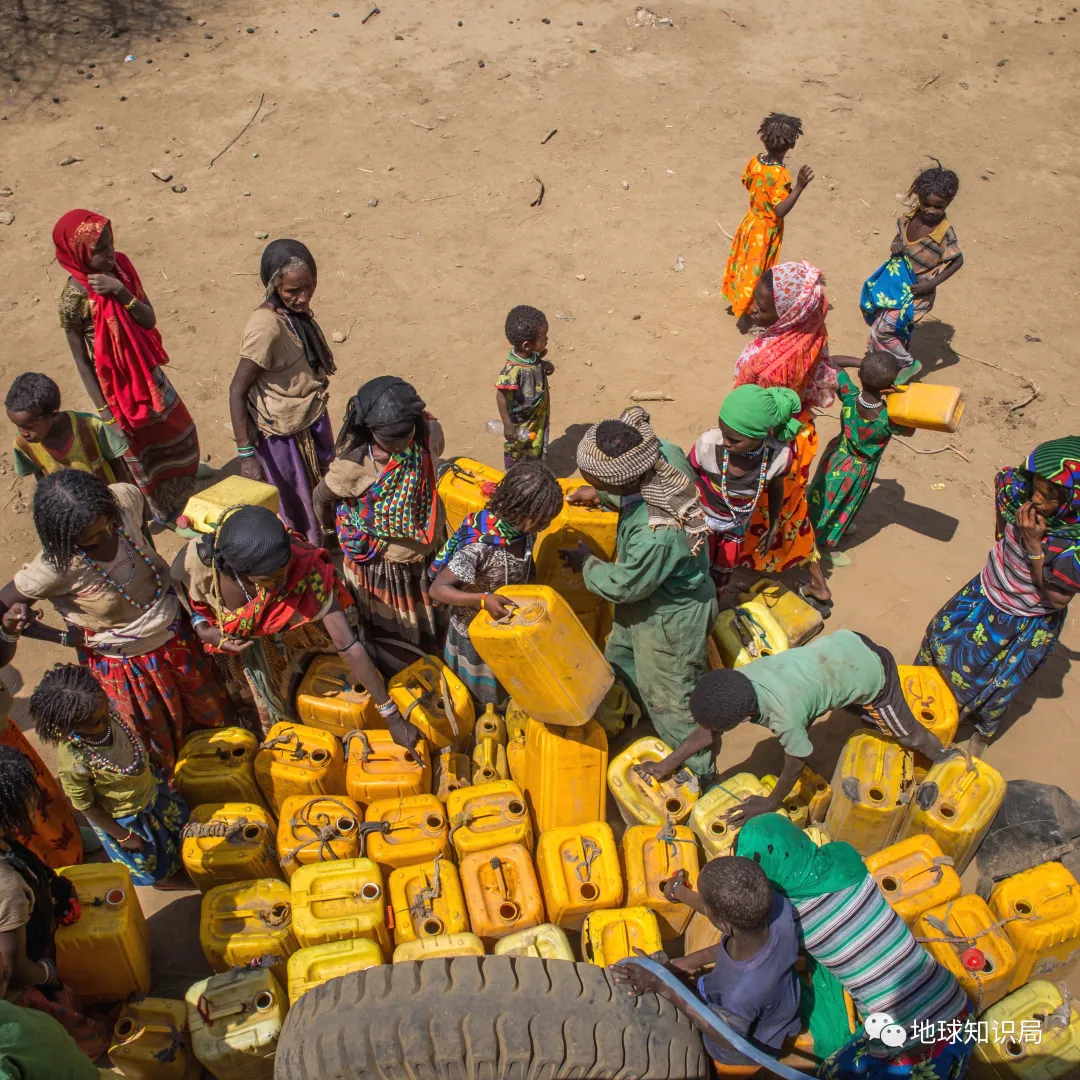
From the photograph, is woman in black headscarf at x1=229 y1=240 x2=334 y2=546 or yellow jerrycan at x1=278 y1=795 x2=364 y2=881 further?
woman in black headscarf at x1=229 y1=240 x2=334 y2=546

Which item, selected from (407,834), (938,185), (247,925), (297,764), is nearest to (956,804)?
(407,834)

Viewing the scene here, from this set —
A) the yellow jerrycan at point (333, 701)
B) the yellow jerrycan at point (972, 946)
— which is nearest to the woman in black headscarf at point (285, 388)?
the yellow jerrycan at point (333, 701)

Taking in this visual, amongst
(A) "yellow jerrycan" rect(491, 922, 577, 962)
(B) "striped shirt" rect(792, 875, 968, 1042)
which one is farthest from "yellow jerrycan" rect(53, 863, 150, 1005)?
(B) "striped shirt" rect(792, 875, 968, 1042)

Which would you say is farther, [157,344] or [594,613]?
[157,344]

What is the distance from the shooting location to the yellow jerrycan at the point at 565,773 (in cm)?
379

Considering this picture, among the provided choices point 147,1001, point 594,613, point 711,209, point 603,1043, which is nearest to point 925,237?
point 711,209

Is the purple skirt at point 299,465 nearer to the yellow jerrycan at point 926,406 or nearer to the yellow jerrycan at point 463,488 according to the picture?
the yellow jerrycan at point 463,488

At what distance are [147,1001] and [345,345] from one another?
18.4ft

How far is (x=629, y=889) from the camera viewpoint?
357 cm

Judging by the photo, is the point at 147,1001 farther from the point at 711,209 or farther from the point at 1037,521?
the point at 711,209

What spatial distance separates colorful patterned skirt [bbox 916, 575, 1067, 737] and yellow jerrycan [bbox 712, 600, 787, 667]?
815 millimetres

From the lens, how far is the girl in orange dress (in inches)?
290

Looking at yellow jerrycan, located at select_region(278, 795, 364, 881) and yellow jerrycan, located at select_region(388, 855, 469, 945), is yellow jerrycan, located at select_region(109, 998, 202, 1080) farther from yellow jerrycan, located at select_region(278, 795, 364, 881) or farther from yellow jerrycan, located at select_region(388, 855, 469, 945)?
yellow jerrycan, located at select_region(388, 855, 469, 945)

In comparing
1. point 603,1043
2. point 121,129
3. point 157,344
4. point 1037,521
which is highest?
point 121,129
